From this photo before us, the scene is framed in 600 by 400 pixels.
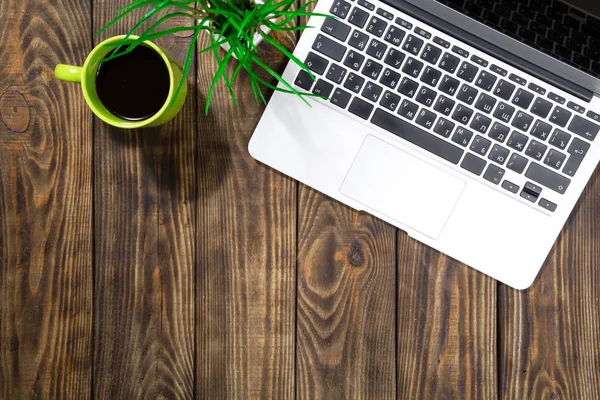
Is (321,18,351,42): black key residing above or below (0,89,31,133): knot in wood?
above

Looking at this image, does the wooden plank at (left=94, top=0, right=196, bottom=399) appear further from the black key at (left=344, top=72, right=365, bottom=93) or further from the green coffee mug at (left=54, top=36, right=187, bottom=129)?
the black key at (left=344, top=72, right=365, bottom=93)

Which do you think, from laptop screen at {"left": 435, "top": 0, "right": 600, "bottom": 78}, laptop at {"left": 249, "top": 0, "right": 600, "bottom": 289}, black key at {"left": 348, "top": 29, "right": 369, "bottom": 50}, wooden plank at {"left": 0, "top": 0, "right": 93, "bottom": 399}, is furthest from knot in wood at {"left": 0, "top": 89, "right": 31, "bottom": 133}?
laptop screen at {"left": 435, "top": 0, "right": 600, "bottom": 78}

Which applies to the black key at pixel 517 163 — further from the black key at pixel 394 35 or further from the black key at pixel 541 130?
the black key at pixel 394 35

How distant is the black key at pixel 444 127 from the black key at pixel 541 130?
0.31 feet

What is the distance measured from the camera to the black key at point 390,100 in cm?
69

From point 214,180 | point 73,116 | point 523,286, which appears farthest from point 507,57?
point 73,116

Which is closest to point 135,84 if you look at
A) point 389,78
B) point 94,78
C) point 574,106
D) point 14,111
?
point 94,78

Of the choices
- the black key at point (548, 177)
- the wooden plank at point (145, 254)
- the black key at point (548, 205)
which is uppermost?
the black key at point (548, 177)

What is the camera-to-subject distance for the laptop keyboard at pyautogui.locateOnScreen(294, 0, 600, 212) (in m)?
0.68

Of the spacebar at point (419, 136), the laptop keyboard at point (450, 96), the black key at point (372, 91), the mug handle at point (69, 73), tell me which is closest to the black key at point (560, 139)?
the laptop keyboard at point (450, 96)

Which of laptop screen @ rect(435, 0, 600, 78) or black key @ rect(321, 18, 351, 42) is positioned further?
black key @ rect(321, 18, 351, 42)

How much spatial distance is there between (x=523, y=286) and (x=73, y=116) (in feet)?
1.93

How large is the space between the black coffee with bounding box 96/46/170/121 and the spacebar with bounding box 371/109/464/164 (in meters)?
0.25

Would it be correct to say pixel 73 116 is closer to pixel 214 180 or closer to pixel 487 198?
pixel 214 180
